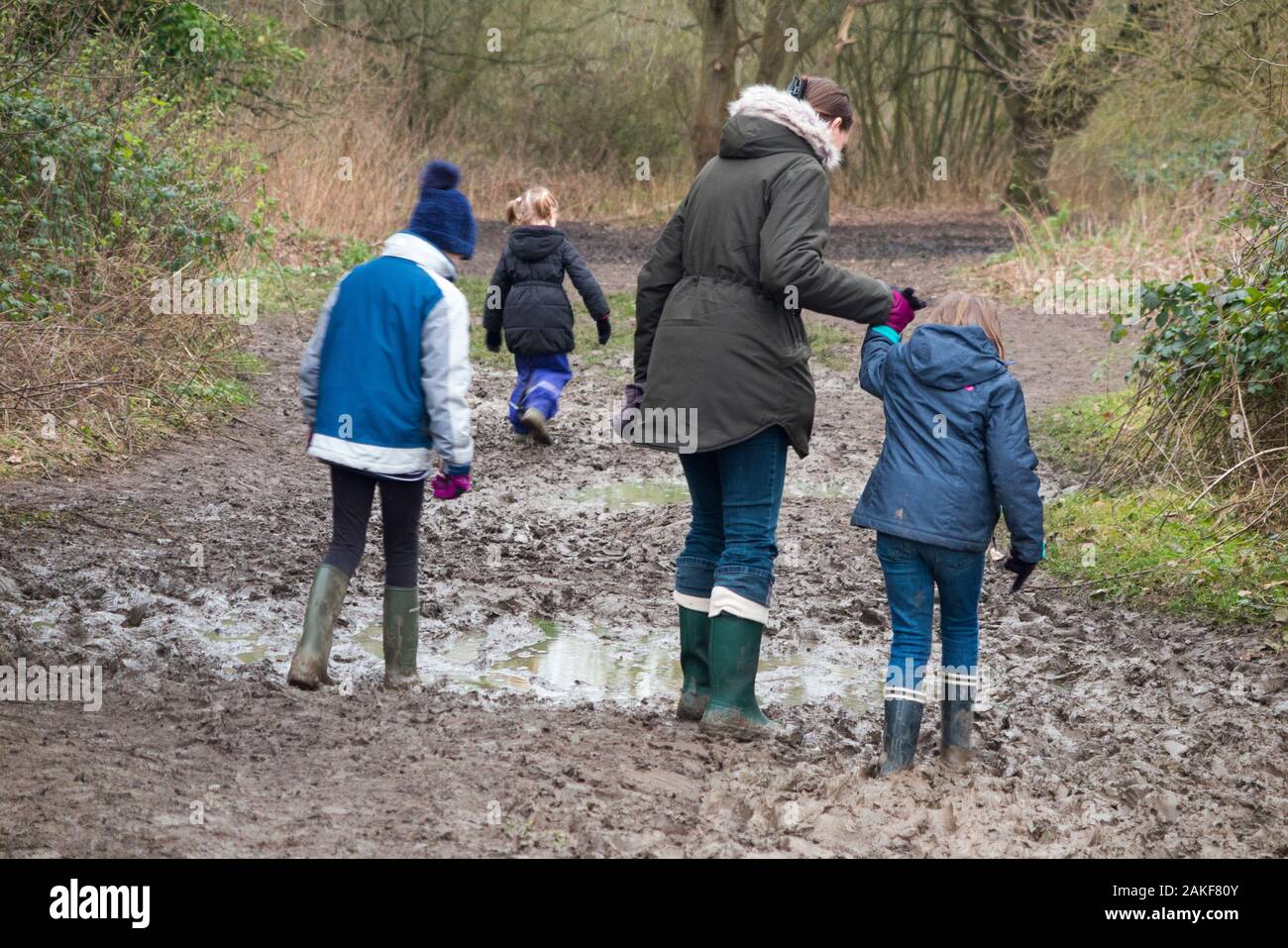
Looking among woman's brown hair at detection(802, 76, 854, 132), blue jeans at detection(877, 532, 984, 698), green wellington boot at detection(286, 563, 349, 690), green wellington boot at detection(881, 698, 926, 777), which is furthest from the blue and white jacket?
green wellington boot at detection(881, 698, 926, 777)

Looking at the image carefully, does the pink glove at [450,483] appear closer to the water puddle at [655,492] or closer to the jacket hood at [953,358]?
the jacket hood at [953,358]

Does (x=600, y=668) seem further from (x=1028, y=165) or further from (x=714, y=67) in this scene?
(x=1028, y=165)

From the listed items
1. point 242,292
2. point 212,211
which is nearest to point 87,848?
point 212,211

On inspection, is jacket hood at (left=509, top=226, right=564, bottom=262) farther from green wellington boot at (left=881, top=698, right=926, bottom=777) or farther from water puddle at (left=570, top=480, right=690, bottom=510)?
green wellington boot at (left=881, top=698, right=926, bottom=777)

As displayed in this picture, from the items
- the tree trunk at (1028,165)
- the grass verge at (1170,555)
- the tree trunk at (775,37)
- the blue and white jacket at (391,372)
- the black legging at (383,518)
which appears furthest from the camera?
the tree trunk at (775,37)

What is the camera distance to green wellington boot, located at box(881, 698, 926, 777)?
433 cm

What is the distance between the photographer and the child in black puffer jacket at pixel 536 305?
944 cm

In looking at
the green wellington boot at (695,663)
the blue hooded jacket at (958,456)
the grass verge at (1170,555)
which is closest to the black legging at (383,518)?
the green wellington boot at (695,663)

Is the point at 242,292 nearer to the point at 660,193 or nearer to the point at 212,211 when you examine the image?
the point at 212,211

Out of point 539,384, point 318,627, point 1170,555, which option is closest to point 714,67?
point 539,384

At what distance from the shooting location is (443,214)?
191 inches

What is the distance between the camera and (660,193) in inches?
1200

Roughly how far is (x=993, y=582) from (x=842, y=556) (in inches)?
30.5

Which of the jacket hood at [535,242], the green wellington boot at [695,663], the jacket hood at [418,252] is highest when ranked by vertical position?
the jacket hood at [535,242]
